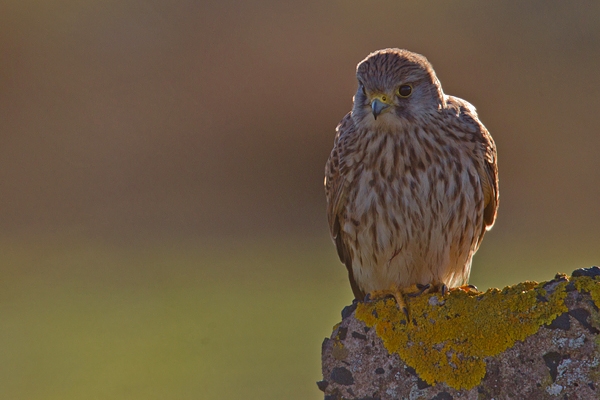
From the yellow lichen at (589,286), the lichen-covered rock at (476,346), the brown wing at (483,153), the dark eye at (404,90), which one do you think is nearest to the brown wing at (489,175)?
the brown wing at (483,153)

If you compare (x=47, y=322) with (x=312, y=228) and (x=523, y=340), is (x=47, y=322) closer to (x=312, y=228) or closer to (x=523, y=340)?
(x=312, y=228)

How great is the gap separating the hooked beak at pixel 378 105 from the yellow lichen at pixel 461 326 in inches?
40.2

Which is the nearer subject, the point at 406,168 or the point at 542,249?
the point at 406,168

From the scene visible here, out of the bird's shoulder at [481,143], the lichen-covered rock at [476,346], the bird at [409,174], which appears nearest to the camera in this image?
the lichen-covered rock at [476,346]

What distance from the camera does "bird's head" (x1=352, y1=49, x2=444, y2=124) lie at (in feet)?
13.6

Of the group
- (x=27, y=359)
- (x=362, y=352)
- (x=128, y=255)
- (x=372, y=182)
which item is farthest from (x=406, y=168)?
(x=128, y=255)

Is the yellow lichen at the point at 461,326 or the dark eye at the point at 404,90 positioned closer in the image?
the yellow lichen at the point at 461,326

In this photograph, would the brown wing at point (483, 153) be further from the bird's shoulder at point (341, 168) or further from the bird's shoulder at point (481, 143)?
the bird's shoulder at point (341, 168)

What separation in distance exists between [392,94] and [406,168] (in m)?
0.31

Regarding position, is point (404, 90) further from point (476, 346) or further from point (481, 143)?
point (476, 346)

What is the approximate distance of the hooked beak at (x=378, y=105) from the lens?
4.10 metres

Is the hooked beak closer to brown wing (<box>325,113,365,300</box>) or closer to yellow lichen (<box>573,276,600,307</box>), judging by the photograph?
brown wing (<box>325,113,365,300</box>)

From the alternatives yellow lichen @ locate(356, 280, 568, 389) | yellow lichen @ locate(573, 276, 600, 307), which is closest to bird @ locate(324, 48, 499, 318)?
yellow lichen @ locate(356, 280, 568, 389)

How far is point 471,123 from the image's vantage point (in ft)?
14.3
